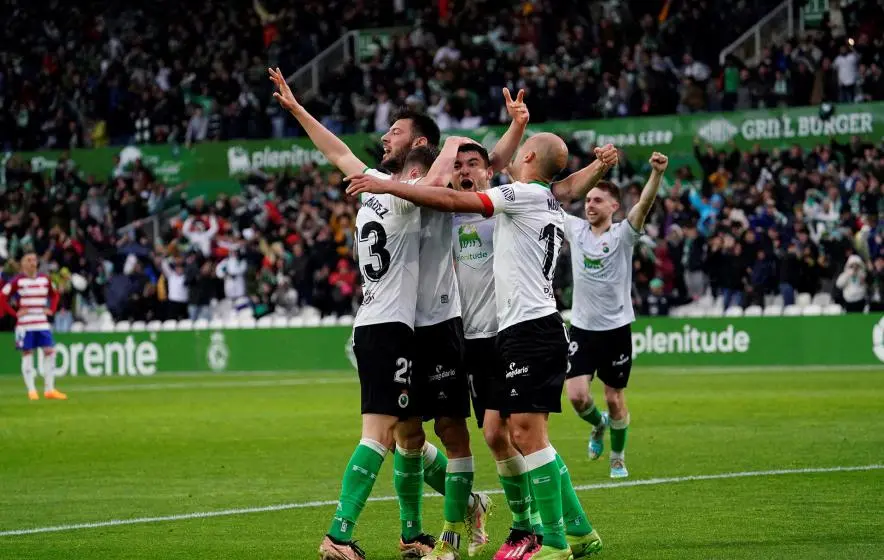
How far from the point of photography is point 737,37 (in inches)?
1391

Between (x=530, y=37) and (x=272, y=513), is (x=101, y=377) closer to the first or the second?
(x=530, y=37)

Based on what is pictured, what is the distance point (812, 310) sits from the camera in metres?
28.6

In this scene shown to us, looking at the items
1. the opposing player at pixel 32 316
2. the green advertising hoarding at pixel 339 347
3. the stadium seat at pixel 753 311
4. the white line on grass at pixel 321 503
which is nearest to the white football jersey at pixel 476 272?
the white line on grass at pixel 321 503

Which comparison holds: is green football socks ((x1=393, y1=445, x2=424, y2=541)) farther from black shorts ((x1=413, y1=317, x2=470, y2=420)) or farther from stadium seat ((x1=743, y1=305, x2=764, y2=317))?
stadium seat ((x1=743, y1=305, x2=764, y2=317))

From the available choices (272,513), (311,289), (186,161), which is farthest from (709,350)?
(272,513)

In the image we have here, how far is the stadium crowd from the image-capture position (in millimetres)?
33438

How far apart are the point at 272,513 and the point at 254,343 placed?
2227 centimetres

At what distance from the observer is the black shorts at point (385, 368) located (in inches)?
326

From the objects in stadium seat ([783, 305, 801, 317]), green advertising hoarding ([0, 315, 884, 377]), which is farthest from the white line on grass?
stadium seat ([783, 305, 801, 317])

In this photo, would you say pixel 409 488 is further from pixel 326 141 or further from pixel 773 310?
pixel 773 310

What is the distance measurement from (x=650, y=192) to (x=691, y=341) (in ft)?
58.8

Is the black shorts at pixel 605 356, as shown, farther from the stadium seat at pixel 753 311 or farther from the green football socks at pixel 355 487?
the stadium seat at pixel 753 311

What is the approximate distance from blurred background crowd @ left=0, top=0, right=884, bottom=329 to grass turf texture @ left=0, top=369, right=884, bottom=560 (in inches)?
210

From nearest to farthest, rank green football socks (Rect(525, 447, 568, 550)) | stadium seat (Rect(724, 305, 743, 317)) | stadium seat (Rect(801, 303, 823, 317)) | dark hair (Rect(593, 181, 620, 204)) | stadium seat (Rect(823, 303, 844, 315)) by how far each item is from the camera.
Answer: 1. green football socks (Rect(525, 447, 568, 550))
2. dark hair (Rect(593, 181, 620, 204))
3. stadium seat (Rect(823, 303, 844, 315))
4. stadium seat (Rect(801, 303, 823, 317))
5. stadium seat (Rect(724, 305, 743, 317))
